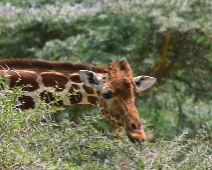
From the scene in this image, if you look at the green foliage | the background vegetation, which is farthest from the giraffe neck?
the background vegetation

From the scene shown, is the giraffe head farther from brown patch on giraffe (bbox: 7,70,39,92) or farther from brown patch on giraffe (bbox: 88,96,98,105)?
brown patch on giraffe (bbox: 7,70,39,92)

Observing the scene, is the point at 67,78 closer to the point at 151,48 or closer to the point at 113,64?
the point at 113,64

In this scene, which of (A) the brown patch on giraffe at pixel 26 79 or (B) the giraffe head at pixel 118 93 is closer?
(B) the giraffe head at pixel 118 93

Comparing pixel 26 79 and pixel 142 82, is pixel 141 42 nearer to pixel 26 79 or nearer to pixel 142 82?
pixel 142 82

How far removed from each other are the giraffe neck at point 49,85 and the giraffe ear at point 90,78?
4.7 inches

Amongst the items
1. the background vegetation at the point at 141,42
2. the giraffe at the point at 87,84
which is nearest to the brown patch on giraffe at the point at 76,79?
the giraffe at the point at 87,84

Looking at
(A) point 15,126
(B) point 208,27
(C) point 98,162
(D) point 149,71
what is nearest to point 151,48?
(D) point 149,71

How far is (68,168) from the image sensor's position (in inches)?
204

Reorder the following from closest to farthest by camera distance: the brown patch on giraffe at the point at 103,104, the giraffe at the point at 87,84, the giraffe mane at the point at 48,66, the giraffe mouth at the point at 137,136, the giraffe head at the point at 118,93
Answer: the giraffe mouth at the point at 137,136 < the giraffe head at the point at 118,93 < the giraffe at the point at 87,84 < the brown patch on giraffe at the point at 103,104 < the giraffe mane at the point at 48,66

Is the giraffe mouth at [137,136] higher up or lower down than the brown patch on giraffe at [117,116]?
lower down

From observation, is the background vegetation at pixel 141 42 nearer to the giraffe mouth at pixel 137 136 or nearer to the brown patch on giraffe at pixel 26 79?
the brown patch on giraffe at pixel 26 79

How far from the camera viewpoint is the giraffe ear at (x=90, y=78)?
7.00m

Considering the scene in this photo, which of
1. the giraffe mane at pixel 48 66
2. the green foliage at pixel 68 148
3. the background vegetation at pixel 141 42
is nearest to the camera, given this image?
the green foliage at pixel 68 148

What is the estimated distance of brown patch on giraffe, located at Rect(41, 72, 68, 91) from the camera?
23.3 ft
